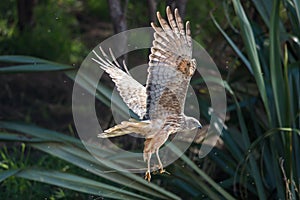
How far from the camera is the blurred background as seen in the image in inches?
111

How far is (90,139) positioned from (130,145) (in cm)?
29

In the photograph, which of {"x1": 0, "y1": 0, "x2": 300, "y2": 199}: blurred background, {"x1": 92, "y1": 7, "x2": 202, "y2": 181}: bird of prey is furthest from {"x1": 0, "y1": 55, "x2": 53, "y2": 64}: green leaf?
{"x1": 92, "y1": 7, "x2": 202, "y2": 181}: bird of prey

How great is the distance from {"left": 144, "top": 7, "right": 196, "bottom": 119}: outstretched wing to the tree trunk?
11.4ft

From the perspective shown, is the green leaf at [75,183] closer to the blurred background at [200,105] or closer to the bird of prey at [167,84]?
the blurred background at [200,105]

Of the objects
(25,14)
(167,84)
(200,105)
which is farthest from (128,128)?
(25,14)

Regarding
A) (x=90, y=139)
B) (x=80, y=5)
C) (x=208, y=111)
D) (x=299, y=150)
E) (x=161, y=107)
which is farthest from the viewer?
(x=80, y=5)

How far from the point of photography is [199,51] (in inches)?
143

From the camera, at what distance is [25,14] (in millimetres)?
5070

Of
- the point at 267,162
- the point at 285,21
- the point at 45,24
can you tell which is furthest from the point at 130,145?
the point at 45,24

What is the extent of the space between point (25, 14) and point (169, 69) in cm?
356

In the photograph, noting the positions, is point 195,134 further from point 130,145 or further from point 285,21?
point 285,21

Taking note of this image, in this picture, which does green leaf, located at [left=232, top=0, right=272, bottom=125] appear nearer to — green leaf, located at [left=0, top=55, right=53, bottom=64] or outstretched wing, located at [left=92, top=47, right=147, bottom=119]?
green leaf, located at [left=0, top=55, right=53, bottom=64]

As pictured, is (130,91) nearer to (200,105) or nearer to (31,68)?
(31,68)

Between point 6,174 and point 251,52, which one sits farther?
point 251,52
